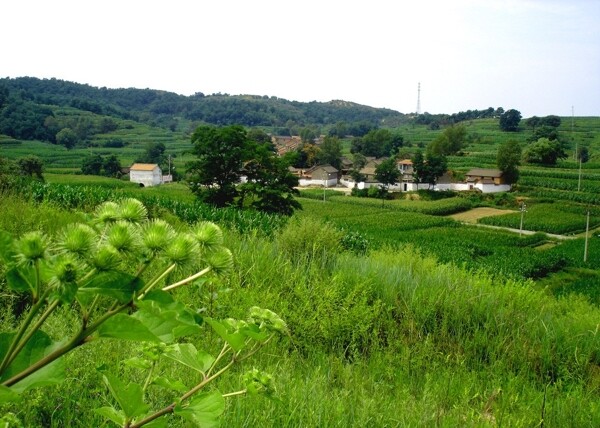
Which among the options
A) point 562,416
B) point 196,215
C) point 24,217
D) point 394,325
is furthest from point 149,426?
point 196,215

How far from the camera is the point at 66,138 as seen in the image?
8925cm

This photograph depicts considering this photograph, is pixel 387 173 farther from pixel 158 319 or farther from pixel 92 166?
pixel 158 319

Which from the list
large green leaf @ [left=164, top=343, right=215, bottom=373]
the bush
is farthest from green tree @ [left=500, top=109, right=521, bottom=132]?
large green leaf @ [left=164, top=343, right=215, bottom=373]

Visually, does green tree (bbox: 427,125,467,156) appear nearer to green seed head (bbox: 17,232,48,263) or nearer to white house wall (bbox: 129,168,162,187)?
white house wall (bbox: 129,168,162,187)

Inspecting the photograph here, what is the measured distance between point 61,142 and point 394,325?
9306cm

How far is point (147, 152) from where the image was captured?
83250 millimetres

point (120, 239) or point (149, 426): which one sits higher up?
point (120, 239)

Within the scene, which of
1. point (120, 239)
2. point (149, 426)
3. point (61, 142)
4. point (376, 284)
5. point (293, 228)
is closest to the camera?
point (120, 239)

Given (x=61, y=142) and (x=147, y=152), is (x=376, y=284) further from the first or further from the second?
(x=61, y=142)

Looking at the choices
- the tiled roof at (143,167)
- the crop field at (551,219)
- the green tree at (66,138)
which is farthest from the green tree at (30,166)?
the crop field at (551,219)

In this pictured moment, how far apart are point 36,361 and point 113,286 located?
25 centimetres

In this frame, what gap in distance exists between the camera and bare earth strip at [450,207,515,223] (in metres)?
56.3

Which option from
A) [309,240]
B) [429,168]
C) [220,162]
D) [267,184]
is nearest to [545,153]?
[429,168]

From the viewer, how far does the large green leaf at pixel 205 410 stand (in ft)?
3.51
